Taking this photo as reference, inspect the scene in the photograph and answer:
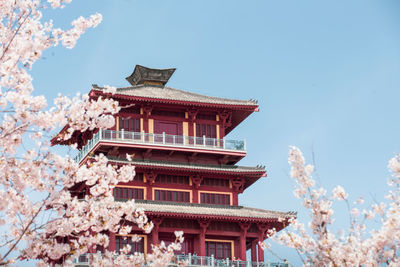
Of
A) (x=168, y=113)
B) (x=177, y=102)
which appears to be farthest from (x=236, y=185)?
(x=177, y=102)

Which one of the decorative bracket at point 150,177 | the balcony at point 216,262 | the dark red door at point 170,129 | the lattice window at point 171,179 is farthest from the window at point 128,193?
the balcony at point 216,262

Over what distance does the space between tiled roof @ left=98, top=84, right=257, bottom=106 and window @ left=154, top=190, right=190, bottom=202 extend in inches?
254

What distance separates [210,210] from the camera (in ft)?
149

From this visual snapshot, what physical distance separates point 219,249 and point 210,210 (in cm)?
276

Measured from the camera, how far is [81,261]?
39.8 m

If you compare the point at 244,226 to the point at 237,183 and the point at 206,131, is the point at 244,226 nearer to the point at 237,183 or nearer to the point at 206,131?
the point at 237,183

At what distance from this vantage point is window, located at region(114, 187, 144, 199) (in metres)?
44.9

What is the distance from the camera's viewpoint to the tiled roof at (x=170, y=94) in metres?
47.6

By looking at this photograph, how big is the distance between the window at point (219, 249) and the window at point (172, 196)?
3.38 m

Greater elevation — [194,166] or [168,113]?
[168,113]

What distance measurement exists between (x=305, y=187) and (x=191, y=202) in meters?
29.5

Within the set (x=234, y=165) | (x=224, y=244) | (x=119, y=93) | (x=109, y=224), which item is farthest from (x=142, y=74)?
(x=109, y=224)

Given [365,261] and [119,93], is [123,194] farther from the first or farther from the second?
[365,261]

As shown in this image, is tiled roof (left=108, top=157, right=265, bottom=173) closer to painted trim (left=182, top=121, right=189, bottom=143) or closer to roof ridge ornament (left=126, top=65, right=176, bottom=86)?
painted trim (left=182, top=121, right=189, bottom=143)
